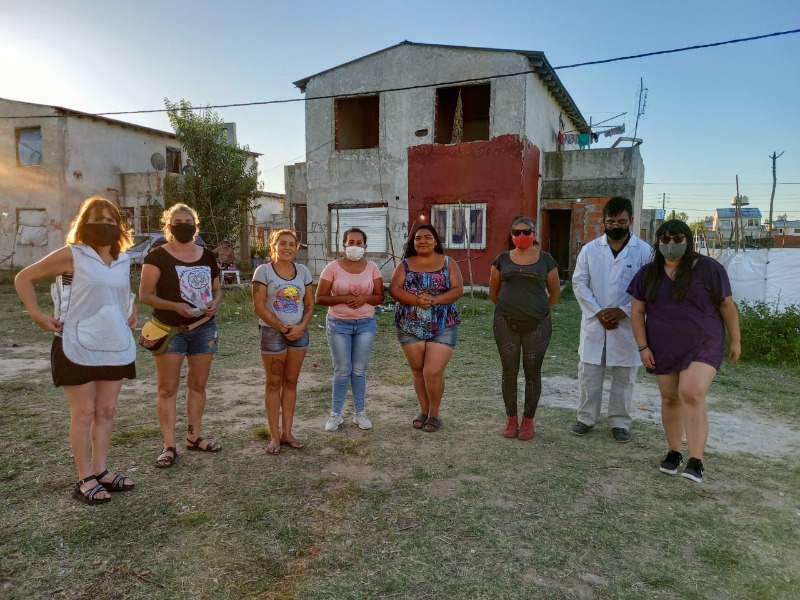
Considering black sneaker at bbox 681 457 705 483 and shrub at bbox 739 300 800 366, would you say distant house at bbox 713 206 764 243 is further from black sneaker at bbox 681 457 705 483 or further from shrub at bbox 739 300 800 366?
black sneaker at bbox 681 457 705 483

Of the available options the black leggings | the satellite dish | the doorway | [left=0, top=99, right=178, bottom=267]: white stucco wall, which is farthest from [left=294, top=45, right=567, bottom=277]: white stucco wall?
the black leggings

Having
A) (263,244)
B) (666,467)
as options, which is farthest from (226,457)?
(263,244)

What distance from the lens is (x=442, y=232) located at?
14852 millimetres

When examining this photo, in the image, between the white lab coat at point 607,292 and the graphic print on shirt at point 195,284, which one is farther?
the white lab coat at point 607,292

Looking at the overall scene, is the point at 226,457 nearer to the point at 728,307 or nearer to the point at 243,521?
the point at 243,521

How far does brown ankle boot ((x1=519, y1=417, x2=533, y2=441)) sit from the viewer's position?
4.25 m

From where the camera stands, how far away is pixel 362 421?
Result: 4500 mm

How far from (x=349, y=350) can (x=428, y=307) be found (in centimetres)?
73

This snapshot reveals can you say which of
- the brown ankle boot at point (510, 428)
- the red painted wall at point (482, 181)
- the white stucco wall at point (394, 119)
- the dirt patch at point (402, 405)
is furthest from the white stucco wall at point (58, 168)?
the brown ankle boot at point (510, 428)

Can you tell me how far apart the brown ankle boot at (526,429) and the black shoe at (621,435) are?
676 mm

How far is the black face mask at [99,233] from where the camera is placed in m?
3.09

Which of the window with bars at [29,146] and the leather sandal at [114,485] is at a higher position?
the window with bars at [29,146]

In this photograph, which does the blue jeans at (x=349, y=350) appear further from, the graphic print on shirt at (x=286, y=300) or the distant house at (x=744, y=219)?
the distant house at (x=744, y=219)

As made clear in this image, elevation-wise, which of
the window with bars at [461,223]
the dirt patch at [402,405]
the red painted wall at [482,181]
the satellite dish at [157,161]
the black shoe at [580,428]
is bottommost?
the dirt patch at [402,405]
